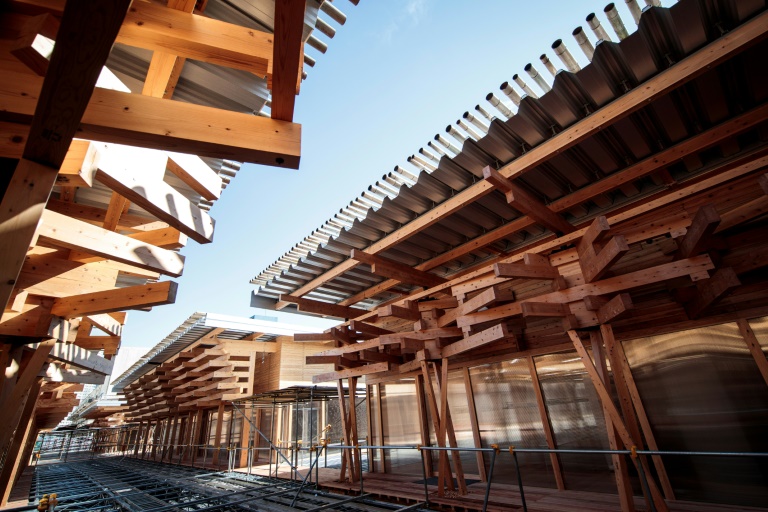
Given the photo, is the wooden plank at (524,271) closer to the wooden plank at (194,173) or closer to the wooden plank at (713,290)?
the wooden plank at (713,290)

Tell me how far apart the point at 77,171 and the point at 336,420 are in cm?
1675

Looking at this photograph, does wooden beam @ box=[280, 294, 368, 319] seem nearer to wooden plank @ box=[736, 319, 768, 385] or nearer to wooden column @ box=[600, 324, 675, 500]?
wooden column @ box=[600, 324, 675, 500]

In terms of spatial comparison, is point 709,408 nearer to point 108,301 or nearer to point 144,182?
point 144,182

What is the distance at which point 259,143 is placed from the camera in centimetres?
229

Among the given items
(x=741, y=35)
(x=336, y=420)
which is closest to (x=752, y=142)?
(x=741, y=35)

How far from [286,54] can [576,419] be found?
22.2 feet

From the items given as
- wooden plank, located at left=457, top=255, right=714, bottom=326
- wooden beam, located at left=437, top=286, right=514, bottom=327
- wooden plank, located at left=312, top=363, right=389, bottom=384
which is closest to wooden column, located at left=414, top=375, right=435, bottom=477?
wooden plank, located at left=312, top=363, right=389, bottom=384

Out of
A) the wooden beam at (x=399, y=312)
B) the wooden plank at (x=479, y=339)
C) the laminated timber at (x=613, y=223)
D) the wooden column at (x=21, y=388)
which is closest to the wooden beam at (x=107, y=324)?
the wooden column at (x=21, y=388)

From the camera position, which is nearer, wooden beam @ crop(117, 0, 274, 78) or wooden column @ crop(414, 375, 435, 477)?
wooden beam @ crop(117, 0, 274, 78)

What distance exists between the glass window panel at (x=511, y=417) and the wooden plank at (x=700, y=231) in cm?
364

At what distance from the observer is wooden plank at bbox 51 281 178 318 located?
4496 mm

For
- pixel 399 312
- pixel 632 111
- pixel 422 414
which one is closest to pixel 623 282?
pixel 632 111

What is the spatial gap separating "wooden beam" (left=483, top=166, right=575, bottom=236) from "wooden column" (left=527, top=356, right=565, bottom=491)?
110 inches

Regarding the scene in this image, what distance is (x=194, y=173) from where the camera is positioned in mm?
3643
